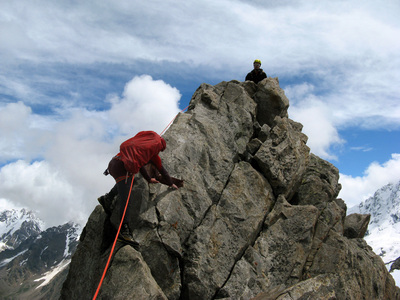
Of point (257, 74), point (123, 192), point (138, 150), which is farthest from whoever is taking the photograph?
point (257, 74)

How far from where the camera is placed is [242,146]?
20.2m

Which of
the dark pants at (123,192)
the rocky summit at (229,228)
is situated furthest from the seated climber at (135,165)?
the rocky summit at (229,228)

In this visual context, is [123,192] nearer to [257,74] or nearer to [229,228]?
[229,228]

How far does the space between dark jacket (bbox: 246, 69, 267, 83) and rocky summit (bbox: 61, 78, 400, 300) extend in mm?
3510

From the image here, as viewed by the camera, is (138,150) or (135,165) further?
(138,150)

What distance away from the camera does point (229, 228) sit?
15.8 m

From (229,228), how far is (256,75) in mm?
13871

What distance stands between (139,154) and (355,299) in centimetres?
1295

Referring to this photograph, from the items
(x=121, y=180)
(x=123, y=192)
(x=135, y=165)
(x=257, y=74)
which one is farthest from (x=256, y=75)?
(x=123, y=192)

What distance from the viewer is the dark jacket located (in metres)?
25.1

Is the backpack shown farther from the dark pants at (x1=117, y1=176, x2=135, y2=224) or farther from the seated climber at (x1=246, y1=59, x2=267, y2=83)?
the seated climber at (x1=246, y1=59, x2=267, y2=83)

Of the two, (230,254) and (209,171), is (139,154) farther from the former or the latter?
(230,254)

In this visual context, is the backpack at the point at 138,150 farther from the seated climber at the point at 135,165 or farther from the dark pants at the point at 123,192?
the dark pants at the point at 123,192

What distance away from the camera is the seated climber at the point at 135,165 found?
1393cm
